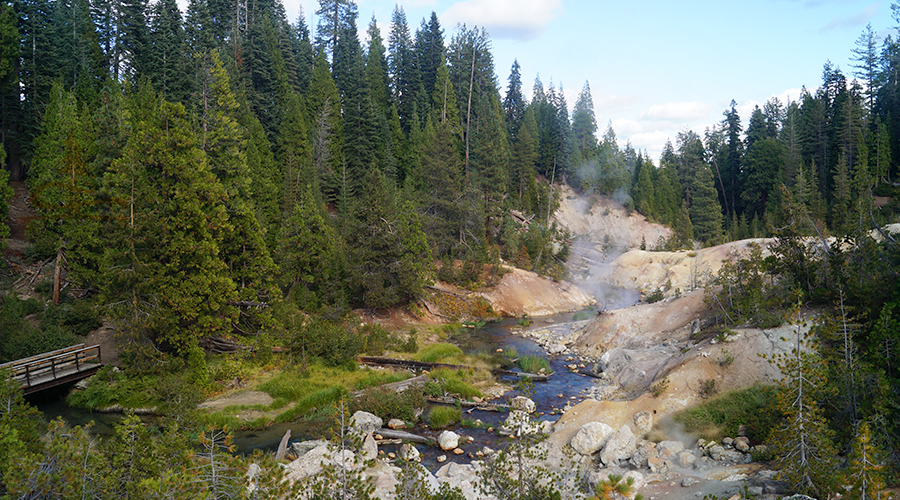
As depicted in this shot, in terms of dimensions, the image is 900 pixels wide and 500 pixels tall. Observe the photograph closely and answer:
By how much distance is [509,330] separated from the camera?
35.0 m

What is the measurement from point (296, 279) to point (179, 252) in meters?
10.7

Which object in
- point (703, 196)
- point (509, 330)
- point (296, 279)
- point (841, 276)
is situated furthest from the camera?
point (703, 196)

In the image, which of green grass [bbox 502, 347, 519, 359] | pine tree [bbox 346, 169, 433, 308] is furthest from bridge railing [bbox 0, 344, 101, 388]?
green grass [bbox 502, 347, 519, 359]

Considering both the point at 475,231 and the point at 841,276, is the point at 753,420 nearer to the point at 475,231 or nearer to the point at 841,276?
the point at 841,276

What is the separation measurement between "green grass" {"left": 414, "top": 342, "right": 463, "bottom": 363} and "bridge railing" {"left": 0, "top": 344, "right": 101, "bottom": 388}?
47.9 ft

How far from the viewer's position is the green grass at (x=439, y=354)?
1004 inches

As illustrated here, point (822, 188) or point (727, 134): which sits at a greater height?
point (727, 134)

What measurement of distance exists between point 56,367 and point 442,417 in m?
16.2

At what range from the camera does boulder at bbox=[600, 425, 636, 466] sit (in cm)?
1412

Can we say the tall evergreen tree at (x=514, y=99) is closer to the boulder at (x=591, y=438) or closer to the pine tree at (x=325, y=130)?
the pine tree at (x=325, y=130)

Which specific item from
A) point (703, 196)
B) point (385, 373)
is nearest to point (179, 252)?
point (385, 373)

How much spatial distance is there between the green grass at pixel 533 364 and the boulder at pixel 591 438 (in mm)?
9091

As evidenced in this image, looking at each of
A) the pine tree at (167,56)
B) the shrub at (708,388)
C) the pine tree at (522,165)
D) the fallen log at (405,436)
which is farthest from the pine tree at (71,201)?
the pine tree at (522,165)

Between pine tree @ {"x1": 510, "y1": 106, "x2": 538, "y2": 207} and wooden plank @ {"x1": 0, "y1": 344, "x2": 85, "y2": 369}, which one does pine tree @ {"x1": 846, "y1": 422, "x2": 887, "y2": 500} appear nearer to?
wooden plank @ {"x1": 0, "y1": 344, "x2": 85, "y2": 369}
